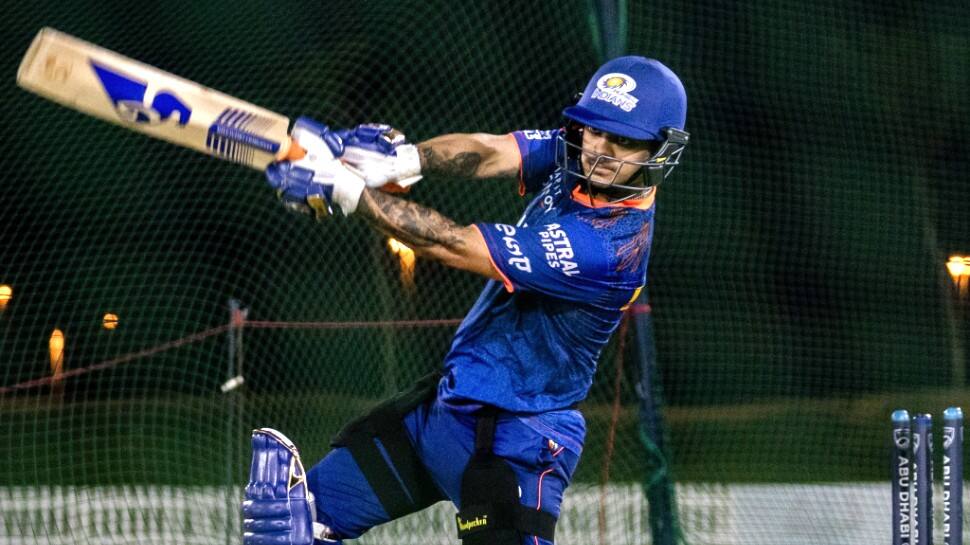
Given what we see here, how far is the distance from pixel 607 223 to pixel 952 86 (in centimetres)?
1139

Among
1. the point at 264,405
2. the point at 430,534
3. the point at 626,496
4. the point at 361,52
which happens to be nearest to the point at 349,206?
the point at 430,534

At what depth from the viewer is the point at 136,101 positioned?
3.58 m

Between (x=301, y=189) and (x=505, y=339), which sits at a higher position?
(x=301, y=189)

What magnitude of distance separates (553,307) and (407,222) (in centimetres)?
47

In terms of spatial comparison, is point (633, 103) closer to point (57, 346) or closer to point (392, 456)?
point (392, 456)

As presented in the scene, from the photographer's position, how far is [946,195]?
14820 millimetres

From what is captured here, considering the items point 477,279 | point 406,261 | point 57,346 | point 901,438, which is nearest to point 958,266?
point 477,279

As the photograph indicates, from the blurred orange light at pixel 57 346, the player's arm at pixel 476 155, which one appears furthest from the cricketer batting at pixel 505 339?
the blurred orange light at pixel 57 346

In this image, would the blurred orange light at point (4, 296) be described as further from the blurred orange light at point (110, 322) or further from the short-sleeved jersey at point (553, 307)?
the short-sleeved jersey at point (553, 307)

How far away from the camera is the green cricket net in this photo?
7.95 metres

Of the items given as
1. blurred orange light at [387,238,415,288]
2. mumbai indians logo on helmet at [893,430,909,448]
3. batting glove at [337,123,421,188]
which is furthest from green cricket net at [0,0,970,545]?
batting glove at [337,123,421,188]

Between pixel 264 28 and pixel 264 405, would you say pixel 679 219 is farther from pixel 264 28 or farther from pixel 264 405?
pixel 264 405

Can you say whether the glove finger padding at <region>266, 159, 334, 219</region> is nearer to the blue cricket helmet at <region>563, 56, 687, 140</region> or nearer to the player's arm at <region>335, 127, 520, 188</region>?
the player's arm at <region>335, 127, 520, 188</region>

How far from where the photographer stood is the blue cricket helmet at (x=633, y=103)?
153 inches
